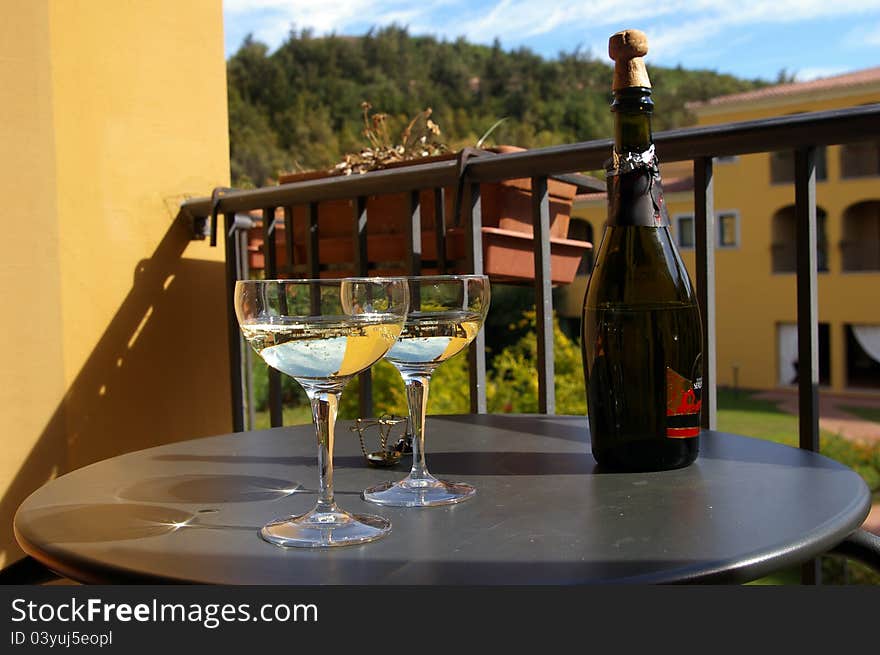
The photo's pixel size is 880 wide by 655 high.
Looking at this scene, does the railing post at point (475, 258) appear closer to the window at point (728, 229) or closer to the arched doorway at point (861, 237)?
the arched doorway at point (861, 237)

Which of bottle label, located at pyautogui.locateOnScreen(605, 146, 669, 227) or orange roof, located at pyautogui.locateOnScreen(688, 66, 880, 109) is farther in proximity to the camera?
orange roof, located at pyautogui.locateOnScreen(688, 66, 880, 109)

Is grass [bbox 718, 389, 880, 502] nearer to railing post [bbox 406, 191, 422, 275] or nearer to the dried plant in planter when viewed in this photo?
the dried plant in planter

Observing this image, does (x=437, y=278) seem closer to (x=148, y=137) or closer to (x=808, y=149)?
(x=808, y=149)

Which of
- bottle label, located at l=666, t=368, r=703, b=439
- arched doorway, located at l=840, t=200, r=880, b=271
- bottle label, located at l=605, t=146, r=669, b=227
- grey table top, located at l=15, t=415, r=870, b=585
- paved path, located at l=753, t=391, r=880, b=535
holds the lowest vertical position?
paved path, located at l=753, t=391, r=880, b=535

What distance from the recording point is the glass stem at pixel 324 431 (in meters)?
0.59

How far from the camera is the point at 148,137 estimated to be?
6.28ft

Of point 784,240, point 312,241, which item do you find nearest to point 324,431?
point 312,241

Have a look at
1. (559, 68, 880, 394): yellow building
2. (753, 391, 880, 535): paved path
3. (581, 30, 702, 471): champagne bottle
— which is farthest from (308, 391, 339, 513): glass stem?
(559, 68, 880, 394): yellow building

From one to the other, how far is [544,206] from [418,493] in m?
0.86

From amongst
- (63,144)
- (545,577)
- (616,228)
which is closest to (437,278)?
(616,228)

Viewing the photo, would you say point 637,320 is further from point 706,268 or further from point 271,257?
point 271,257

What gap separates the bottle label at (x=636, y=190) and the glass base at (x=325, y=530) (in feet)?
1.18

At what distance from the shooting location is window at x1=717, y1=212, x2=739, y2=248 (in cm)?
2166

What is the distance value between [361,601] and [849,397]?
2315 cm
